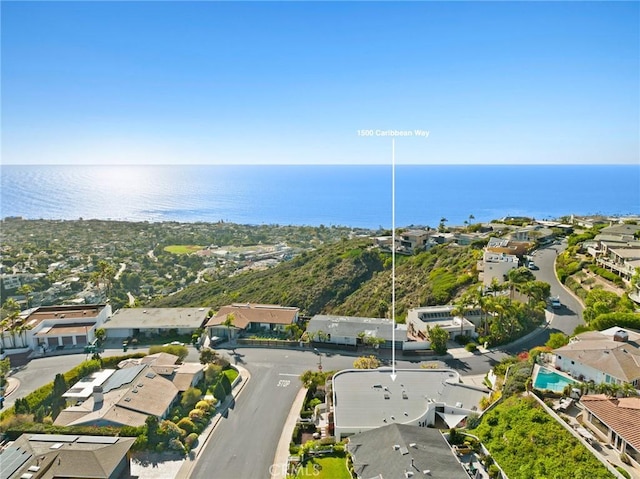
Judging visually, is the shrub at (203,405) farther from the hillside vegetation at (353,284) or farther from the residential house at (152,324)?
the hillside vegetation at (353,284)

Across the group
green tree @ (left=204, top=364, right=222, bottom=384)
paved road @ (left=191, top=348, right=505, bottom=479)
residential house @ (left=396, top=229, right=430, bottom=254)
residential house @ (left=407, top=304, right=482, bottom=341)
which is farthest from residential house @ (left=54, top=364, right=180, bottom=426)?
residential house @ (left=396, top=229, right=430, bottom=254)

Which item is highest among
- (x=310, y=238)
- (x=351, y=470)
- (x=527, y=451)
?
(x=527, y=451)

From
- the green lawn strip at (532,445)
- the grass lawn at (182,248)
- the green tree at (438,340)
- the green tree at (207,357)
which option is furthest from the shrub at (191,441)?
the grass lawn at (182,248)

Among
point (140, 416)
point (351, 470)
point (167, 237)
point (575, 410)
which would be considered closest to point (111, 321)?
point (140, 416)

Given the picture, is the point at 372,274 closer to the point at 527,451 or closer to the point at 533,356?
the point at 533,356

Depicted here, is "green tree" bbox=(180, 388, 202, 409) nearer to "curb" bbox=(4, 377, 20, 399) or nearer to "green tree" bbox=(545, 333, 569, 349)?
"curb" bbox=(4, 377, 20, 399)
